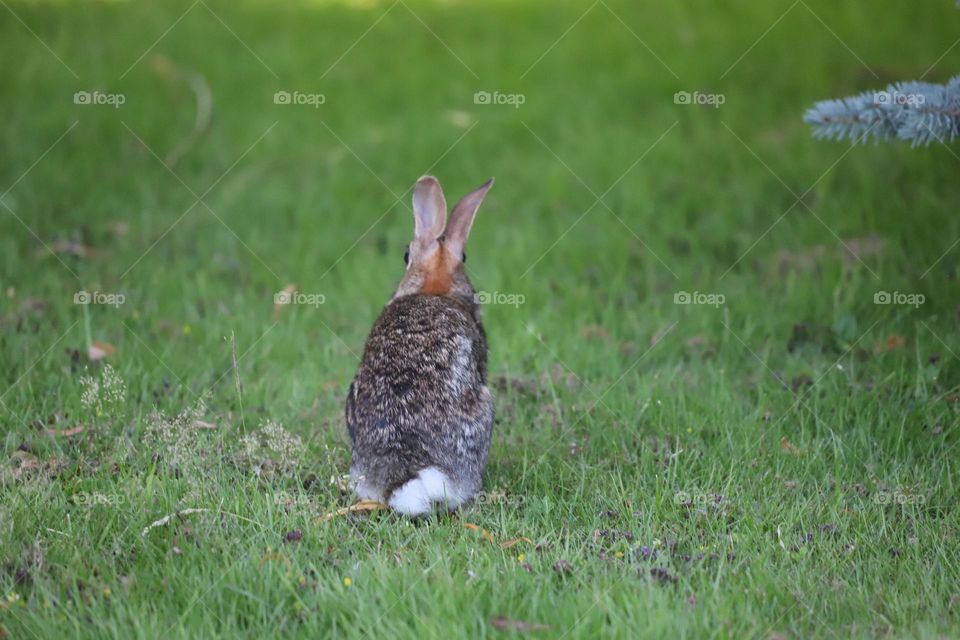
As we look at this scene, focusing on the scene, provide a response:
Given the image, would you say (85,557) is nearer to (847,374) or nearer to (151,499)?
(151,499)

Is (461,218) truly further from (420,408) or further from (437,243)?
(420,408)

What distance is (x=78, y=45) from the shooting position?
36.9ft

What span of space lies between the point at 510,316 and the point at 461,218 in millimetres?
1686

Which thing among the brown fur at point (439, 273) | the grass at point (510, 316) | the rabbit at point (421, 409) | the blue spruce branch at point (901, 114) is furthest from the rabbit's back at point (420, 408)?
the blue spruce branch at point (901, 114)

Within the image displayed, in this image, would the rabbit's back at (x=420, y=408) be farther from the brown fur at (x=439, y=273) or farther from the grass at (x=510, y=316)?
the brown fur at (x=439, y=273)

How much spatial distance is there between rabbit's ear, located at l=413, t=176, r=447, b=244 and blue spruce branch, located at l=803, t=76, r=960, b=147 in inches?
75.4

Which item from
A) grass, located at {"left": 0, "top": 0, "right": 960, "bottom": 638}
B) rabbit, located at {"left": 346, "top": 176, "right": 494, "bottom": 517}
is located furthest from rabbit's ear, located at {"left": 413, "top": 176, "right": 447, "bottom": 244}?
grass, located at {"left": 0, "top": 0, "right": 960, "bottom": 638}

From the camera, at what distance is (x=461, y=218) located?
5879 millimetres

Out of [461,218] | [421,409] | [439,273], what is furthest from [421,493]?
[461,218]

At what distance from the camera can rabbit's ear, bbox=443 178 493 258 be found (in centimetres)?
585

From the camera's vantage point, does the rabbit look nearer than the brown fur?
Yes

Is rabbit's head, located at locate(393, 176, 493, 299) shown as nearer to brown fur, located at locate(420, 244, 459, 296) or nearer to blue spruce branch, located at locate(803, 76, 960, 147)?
brown fur, located at locate(420, 244, 459, 296)

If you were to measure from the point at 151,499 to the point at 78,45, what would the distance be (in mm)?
7985

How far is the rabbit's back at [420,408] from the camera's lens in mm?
4863
